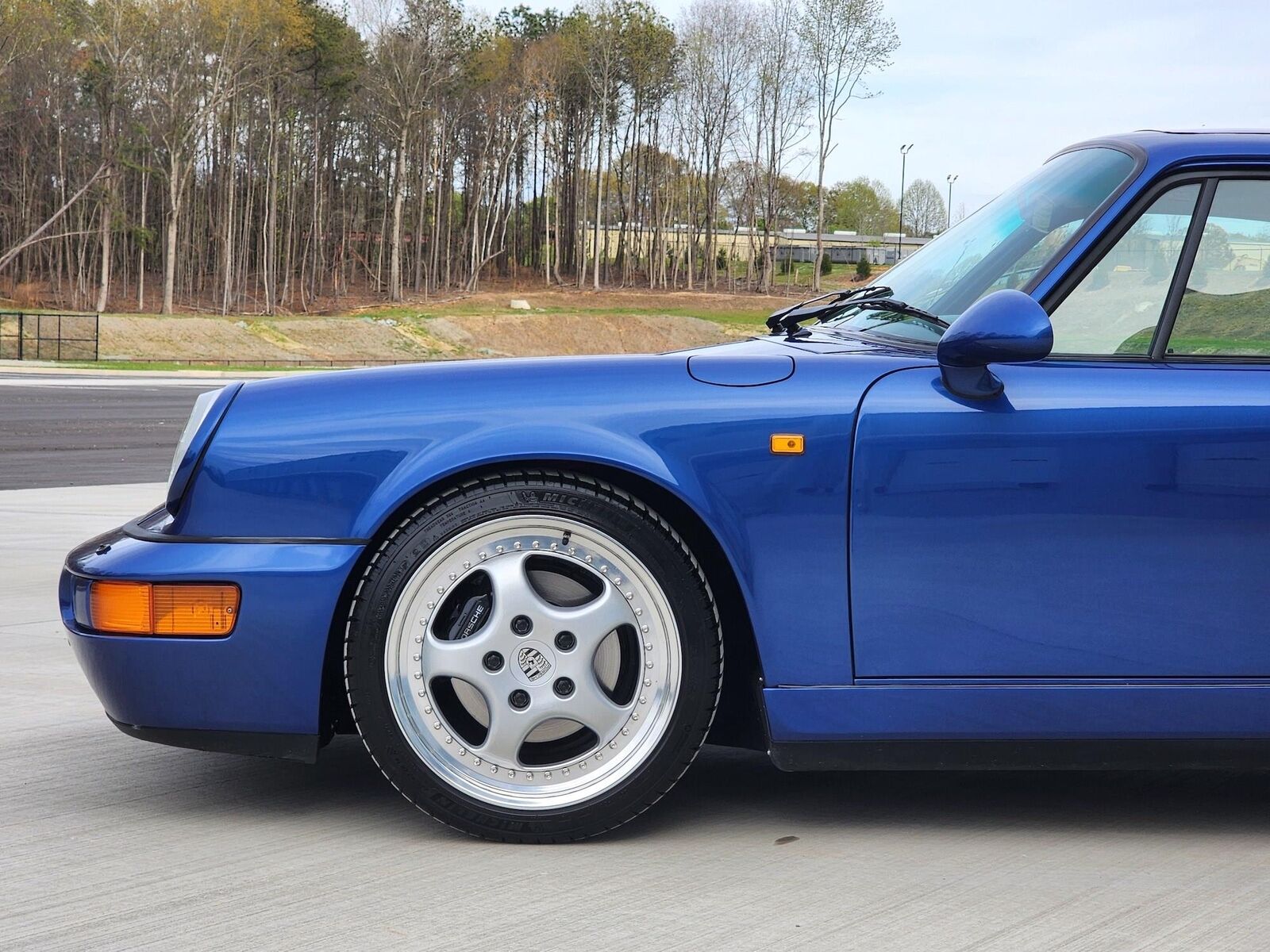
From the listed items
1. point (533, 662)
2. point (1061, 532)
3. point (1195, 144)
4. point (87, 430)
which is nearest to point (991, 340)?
point (1061, 532)

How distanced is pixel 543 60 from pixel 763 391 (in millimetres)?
79563

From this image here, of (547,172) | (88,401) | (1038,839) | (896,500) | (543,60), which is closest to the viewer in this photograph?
(896,500)

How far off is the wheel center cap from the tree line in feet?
186

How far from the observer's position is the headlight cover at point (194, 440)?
2.80 m

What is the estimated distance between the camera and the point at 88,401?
2278 cm

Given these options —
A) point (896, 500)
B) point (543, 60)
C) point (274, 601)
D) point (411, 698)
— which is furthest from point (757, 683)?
point (543, 60)

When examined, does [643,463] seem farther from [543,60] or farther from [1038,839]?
[543,60]

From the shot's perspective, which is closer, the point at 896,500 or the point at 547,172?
the point at 896,500

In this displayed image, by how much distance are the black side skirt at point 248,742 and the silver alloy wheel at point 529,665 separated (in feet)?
0.70

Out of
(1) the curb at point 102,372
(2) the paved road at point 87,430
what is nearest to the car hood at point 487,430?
(2) the paved road at point 87,430

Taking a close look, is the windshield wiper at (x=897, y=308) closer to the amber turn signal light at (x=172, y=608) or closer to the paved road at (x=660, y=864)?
the paved road at (x=660, y=864)

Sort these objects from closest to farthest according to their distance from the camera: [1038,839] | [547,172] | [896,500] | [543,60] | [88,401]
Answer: [896,500] < [1038,839] < [88,401] < [543,60] < [547,172]

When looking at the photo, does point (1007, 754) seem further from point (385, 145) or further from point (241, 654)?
point (385, 145)

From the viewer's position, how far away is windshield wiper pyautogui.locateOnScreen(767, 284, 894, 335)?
3.44 meters
